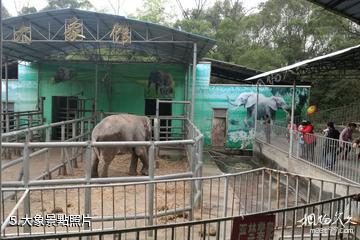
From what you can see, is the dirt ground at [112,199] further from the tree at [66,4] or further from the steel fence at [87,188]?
the tree at [66,4]

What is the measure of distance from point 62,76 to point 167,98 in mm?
5246

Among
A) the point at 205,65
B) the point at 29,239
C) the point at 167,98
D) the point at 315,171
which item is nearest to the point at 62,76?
the point at 167,98

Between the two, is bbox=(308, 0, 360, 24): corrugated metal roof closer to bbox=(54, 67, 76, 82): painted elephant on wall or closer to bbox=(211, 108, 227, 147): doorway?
bbox=(211, 108, 227, 147): doorway

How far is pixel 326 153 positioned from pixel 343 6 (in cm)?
362

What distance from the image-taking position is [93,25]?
40.8ft

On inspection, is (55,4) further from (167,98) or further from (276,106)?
(276,106)

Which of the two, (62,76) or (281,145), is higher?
(62,76)

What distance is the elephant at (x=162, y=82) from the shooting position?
A: 18547mm

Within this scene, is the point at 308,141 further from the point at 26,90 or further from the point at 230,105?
the point at 26,90

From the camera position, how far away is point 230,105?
18562 mm

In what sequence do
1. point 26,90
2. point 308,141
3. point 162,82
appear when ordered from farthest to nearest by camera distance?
point 26,90, point 162,82, point 308,141

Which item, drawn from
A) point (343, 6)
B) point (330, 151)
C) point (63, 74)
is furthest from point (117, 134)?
point (63, 74)

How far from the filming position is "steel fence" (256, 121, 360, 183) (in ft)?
27.9

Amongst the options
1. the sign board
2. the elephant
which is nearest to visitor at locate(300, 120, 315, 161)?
the sign board
